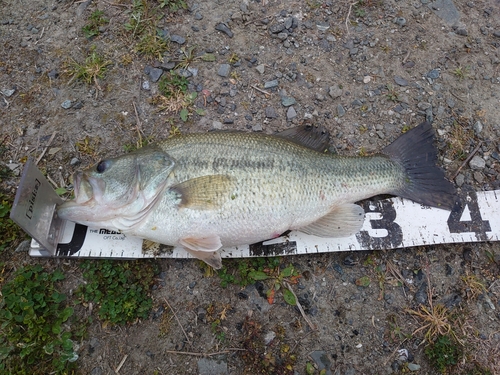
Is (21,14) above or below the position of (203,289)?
above

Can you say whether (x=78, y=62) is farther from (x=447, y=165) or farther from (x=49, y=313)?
(x=447, y=165)

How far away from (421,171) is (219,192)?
6.89ft

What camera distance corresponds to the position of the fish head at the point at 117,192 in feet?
10.5

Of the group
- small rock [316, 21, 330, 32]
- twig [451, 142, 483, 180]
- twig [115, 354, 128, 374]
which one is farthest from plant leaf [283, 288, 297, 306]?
small rock [316, 21, 330, 32]

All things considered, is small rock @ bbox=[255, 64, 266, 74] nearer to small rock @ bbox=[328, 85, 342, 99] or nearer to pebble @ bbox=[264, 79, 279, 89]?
pebble @ bbox=[264, 79, 279, 89]

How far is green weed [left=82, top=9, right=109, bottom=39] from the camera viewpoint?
14.7 ft

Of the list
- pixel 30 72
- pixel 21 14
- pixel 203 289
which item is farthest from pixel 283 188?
pixel 21 14

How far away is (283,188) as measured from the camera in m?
3.29

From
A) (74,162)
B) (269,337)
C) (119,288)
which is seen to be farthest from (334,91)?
(119,288)

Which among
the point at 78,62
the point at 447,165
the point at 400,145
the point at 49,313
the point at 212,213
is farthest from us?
the point at 78,62

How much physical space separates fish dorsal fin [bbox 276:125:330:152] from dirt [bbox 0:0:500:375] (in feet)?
1.42

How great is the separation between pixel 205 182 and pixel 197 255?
673 millimetres

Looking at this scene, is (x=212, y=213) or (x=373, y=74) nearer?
(x=212, y=213)

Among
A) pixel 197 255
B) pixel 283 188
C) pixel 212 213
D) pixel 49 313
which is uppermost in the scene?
pixel 283 188
